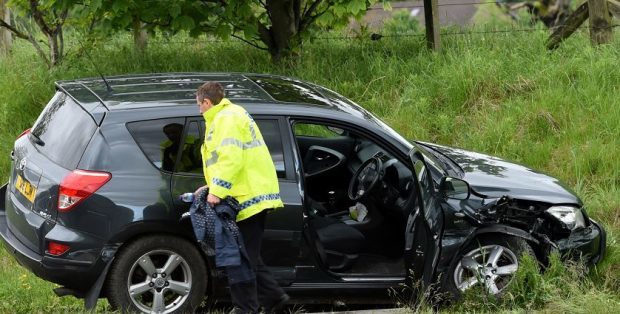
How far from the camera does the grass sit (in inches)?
367

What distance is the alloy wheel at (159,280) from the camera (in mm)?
5898

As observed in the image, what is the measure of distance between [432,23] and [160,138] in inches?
229

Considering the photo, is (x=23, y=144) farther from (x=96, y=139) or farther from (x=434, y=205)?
(x=434, y=205)

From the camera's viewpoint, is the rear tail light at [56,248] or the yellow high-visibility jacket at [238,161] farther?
the rear tail light at [56,248]

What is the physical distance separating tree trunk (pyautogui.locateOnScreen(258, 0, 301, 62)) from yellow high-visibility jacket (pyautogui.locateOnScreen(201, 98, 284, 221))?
18.1 feet

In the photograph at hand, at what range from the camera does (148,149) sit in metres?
6.00

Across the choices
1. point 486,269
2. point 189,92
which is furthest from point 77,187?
point 486,269

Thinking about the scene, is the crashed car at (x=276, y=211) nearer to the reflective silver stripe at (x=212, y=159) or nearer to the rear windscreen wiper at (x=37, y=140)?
the rear windscreen wiper at (x=37, y=140)

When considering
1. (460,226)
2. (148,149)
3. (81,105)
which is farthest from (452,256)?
(81,105)

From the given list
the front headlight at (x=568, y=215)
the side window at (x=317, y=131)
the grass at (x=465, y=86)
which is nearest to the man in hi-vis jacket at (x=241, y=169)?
the side window at (x=317, y=131)

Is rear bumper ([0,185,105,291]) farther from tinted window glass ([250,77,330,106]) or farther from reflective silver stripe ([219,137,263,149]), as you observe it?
tinted window glass ([250,77,330,106])

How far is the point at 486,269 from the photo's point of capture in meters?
6.47

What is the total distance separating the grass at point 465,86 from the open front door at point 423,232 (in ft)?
7.68

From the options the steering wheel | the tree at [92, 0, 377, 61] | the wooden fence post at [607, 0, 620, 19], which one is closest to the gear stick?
the steering wheel
